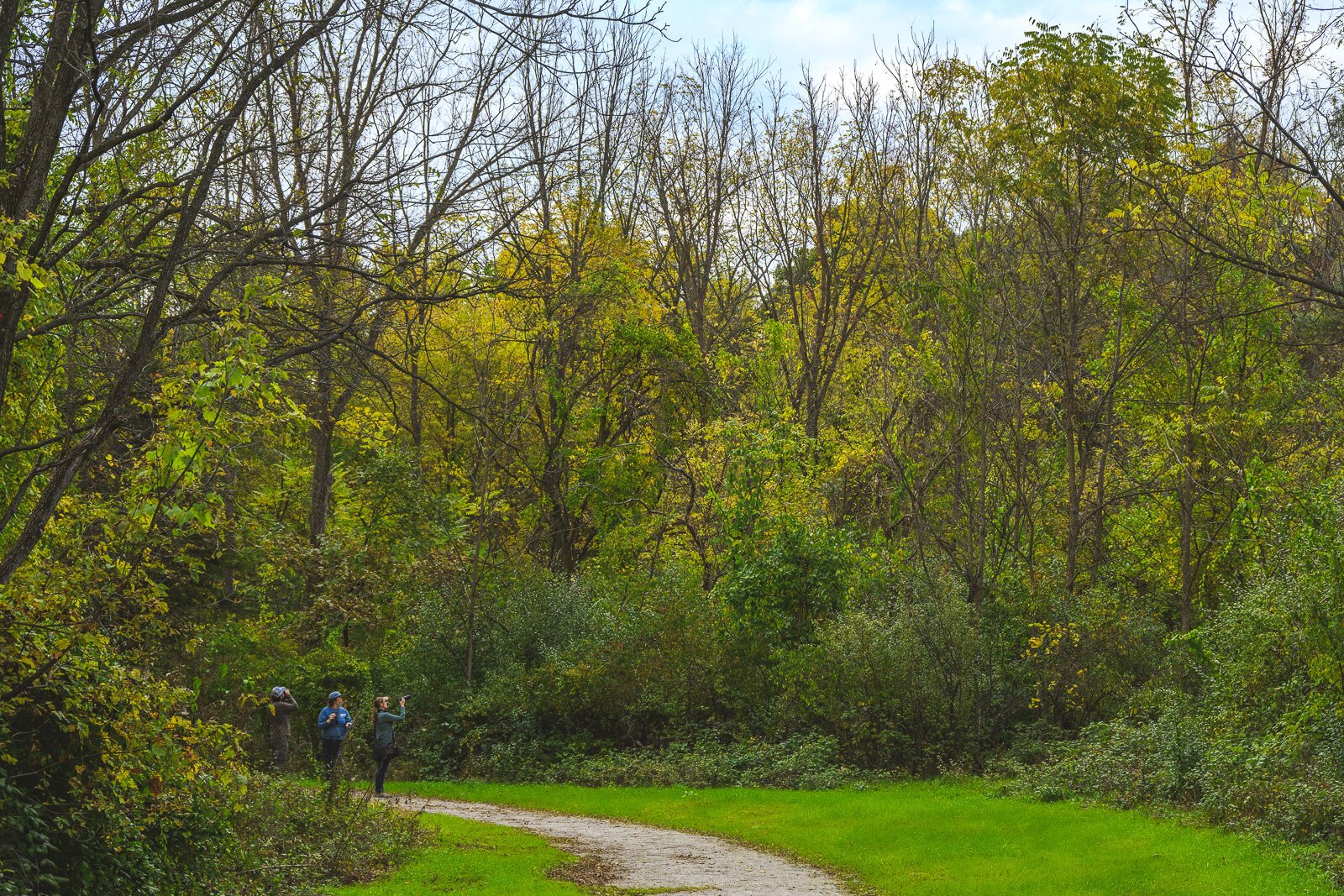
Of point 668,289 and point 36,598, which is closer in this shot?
point 36,598

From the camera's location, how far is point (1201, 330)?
73.5 feet

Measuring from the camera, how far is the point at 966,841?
13820mm

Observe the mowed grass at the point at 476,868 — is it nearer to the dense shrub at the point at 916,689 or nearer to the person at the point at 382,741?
the person at the point at 382,741

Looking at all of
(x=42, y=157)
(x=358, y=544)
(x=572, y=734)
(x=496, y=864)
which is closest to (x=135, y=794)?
(x=42, y=157)

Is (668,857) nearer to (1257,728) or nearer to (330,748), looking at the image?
(330,748)

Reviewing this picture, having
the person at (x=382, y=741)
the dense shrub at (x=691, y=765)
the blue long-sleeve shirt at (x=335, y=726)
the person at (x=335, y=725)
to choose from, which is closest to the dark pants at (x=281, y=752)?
the person at (x=382, y=741)

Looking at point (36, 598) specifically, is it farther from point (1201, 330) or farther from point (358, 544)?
point (1201, 330)

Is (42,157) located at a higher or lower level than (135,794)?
higher

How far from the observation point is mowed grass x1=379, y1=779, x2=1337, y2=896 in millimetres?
10953

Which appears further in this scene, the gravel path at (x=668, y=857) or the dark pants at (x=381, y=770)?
the dark pants at (x=381, y=770)

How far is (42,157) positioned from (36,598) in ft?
9.28

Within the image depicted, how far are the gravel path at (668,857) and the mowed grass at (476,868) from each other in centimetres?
63

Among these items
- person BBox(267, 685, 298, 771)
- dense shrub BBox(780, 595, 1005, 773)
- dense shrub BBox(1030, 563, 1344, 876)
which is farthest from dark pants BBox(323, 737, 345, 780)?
dense shrub BBox(1030, 563, 1344, 876)

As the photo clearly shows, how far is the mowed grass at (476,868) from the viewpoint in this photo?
37.2 feet
